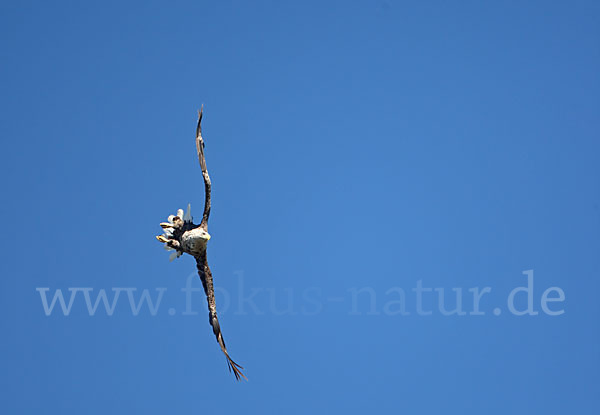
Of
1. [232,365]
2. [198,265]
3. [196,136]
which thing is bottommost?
[232,365]

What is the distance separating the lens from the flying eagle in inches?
1075

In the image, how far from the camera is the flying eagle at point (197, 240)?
2731cm

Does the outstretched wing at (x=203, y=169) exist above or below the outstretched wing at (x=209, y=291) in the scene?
above

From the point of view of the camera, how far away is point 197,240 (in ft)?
A: 89.6

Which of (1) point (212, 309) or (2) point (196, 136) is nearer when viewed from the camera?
(2) point (196, 136)

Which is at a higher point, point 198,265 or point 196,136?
point 196,136

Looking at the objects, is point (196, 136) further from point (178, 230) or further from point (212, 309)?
point (212, 309)

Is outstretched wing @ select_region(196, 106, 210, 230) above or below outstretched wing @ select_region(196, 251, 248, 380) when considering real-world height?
above

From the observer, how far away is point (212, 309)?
93.4 feet

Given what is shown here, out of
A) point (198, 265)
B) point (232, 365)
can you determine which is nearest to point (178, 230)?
point (198, 265)

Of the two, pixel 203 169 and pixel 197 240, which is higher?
pixel 203 169

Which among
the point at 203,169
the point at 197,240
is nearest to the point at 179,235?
the point at 197,240

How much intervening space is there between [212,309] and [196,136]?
539 cm

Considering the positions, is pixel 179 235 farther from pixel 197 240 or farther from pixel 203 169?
pixel 203 169
